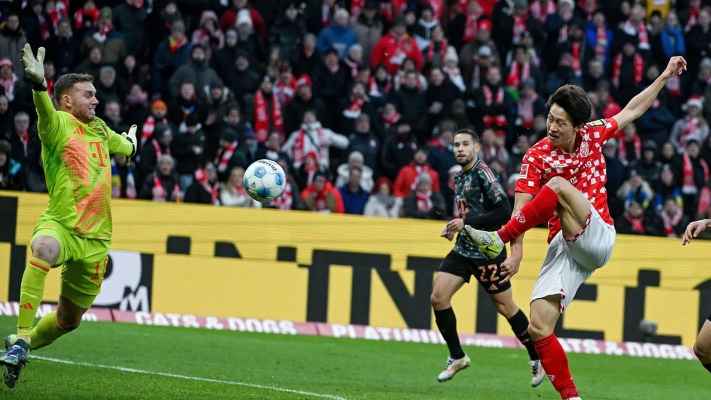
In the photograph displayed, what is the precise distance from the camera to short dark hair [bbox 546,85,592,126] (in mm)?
9039

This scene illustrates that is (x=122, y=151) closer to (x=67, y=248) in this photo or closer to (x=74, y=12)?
(x=67, y=248)

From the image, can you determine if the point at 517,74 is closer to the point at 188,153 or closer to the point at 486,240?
the point at 188,153

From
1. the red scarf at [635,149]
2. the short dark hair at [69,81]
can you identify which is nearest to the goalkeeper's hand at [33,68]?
the short dark hair at [69,81]

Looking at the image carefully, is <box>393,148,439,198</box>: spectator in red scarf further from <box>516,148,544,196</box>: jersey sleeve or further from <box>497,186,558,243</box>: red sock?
<box>497,186,558,243</box>: red sock

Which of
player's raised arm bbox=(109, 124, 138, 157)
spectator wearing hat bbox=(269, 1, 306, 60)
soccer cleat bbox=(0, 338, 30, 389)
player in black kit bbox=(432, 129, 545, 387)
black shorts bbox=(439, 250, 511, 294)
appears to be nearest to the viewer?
soccer cleat bbox=(0, 338, 30, 389)

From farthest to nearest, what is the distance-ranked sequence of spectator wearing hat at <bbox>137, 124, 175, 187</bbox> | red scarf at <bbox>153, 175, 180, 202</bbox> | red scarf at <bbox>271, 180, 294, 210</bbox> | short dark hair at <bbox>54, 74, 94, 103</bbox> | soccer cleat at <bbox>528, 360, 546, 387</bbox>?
spectator wearing hat at <bbox>137, 124, 175, 187</bbox>, red scarf at <bbox>271, 180, 294, 210</bbox>, red scarf at <bbox>153, 175, 180, 202</bbox>, soccer cleat at <bbox>528, 360, 546, 387</bbox>, short dark hair at <bbox>54, 74, 94, 103</bbox>

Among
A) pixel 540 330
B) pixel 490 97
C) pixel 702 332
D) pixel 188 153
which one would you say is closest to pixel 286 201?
pixel 188 153

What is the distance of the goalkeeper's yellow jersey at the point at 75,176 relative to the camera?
9.55m

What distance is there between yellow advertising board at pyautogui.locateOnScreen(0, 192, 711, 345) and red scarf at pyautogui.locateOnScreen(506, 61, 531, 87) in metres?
4.62

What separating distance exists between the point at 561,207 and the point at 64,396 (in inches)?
148

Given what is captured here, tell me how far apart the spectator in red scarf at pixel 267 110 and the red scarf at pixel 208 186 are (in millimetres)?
1609

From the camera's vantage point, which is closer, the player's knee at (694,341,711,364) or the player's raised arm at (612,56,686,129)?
the player's knee at (694,341,711,364)

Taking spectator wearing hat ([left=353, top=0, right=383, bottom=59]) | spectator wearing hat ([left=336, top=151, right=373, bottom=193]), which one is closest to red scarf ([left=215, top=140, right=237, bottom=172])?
spectator wearing hat ([left=336, top=151, right=373, bottom=193])

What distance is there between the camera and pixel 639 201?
1953cm
